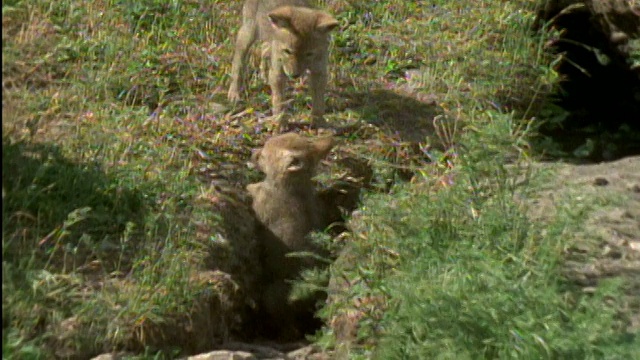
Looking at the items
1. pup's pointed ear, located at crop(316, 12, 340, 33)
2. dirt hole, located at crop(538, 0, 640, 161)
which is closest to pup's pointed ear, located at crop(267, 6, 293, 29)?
pup's pointed ear, located at crop(316, 12, 340, 33)

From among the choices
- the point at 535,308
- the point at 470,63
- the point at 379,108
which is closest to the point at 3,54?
the point at 535,308

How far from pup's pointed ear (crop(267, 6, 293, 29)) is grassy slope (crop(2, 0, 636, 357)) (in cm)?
76

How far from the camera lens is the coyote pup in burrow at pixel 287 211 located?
8258 mm

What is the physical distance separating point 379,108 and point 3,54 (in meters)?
5.20

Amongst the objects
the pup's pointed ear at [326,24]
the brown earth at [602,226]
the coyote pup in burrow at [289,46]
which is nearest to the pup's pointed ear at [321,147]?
the coyote pup in burrow at [289,46]

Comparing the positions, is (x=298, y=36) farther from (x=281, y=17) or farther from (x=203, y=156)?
(x=203, y=156)

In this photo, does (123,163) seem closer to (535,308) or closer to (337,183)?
(337,183)

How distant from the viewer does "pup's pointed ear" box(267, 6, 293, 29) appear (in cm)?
911

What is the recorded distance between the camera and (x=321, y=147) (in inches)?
332

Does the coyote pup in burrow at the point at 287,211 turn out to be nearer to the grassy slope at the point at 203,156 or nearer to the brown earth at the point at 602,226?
the grassy slope at the point at 203,156

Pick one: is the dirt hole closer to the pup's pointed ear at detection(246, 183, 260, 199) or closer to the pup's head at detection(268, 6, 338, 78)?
the pup's head at detection(268, 6, 338, 78)

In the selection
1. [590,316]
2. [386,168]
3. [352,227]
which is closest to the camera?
[590,316]

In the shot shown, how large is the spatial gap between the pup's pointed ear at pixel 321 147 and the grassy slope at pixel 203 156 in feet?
1.22

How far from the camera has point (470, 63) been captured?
34.4 feet
